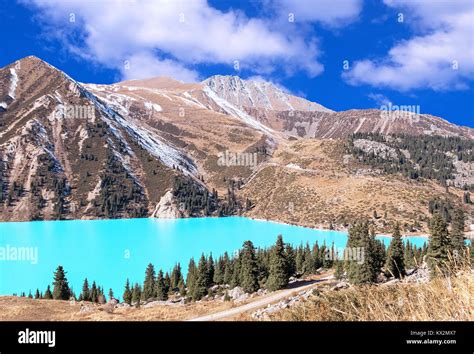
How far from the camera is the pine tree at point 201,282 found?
57.2 meters

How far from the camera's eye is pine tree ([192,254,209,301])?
57.2m

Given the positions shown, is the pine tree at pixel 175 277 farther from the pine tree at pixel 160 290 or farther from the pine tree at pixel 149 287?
the pine tree at pixel 149 287

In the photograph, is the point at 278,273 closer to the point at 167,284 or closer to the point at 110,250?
the point at 167,284

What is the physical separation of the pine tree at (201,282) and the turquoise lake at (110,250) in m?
19.4

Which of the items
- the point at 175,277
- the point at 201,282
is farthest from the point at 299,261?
the point at 175,277

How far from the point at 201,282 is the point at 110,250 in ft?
181

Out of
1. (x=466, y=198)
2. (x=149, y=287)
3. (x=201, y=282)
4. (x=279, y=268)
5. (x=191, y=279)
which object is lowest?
(x=149, y=287)

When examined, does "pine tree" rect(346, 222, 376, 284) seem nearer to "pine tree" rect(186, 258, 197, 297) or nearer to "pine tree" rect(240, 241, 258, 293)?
"pine tree" rect(240, 241, 258, 293)

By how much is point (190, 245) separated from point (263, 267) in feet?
198

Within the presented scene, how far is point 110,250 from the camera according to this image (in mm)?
104938

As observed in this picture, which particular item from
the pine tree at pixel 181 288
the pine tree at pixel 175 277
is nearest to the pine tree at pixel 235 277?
the pine tree at pixel 181 288

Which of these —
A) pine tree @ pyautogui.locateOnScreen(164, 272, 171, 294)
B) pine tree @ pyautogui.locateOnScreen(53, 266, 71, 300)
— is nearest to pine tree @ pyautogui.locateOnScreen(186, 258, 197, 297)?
pine tree @ pyautogui.locateOnScreen(164, 272, 171, 294)

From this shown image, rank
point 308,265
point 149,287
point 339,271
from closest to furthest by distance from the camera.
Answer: point 339,271, point 149,287, point 308,265
